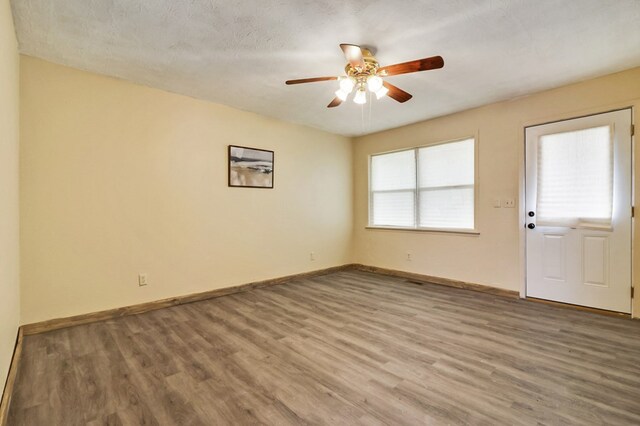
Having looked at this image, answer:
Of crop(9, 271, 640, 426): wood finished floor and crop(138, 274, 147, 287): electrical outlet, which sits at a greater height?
crop(138, 274, 147, 287): electrical outlet

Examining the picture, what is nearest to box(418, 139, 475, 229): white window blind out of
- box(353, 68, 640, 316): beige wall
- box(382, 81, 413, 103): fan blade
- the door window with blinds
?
the door window with blinds

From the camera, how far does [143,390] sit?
1787 millimetres

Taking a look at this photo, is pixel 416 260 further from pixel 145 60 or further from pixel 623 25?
pixel 145 60

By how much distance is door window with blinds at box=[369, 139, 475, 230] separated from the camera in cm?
420

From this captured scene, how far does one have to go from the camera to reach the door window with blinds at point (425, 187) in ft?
13.8

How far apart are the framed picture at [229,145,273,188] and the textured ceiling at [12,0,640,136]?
86 centimetres

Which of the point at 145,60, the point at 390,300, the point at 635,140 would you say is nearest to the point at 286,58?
the point at 145,60

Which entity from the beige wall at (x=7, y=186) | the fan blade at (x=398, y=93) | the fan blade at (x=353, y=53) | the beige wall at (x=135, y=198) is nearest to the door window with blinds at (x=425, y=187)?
the beige wall at (x=135, y=198)

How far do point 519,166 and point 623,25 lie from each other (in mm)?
1686

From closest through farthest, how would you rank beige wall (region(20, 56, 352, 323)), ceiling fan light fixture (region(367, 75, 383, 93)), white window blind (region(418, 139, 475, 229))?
ceiling fan light fixture (region(367, 75, 383, 93)) < beige wall (region(20, 56, 352, 323)) < white window blind (region(418, 139, 475, 229))

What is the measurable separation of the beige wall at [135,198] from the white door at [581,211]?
127 inches

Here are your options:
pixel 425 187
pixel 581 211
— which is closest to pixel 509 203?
pixel 581 211

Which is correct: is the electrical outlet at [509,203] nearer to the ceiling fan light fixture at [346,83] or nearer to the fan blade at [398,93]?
the fan blade at [398,93]

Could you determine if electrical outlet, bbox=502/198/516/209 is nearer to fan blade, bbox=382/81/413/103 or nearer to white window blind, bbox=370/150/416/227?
white window blind, bbox=370/150/416/227
